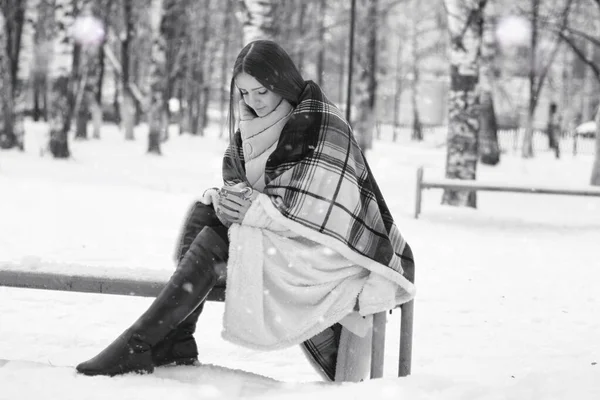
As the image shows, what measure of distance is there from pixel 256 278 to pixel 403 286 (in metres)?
0.59

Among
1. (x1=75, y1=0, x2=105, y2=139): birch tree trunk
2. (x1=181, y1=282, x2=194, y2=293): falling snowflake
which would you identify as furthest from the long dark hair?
(x1=75, y1=0, x2=105, y2=139): birch tree trunk

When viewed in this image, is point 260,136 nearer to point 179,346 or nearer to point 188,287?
point 188,287

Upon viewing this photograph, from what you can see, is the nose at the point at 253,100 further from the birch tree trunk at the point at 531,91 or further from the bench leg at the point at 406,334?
the birch tree trunk at the point at 531,91

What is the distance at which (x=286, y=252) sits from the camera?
2996mm

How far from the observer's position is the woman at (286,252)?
9.68 ft

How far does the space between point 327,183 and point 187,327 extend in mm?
821

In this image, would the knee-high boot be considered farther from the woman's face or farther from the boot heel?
the woman's face

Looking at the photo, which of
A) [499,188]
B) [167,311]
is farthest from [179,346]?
[499,188]

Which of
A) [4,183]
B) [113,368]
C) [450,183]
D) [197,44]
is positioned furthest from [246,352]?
[197,44]

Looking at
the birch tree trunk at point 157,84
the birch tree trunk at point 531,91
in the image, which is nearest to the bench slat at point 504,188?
the birch tree trunk at point 157,84

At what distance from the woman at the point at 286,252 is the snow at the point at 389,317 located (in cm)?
20

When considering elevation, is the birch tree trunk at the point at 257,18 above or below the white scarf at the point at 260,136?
above

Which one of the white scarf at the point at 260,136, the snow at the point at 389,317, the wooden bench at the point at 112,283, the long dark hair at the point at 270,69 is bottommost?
the snow at the point at 389,317

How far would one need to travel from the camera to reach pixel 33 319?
15.9 ft
